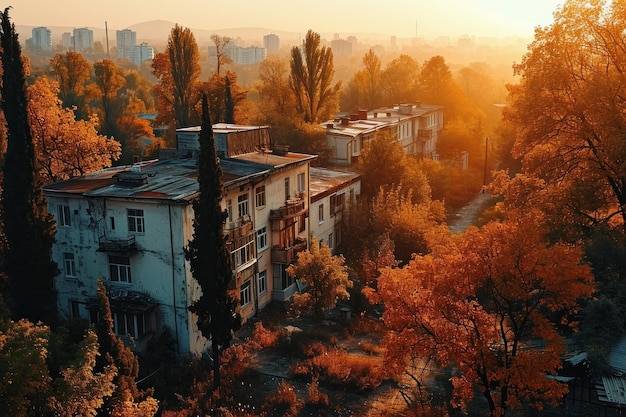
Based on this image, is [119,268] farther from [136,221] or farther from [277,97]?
[277,97]

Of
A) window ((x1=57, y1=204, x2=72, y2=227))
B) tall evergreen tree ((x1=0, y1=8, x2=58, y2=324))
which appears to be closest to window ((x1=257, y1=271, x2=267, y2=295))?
window ((x1=57, y1=204, x2=72, y2=227))

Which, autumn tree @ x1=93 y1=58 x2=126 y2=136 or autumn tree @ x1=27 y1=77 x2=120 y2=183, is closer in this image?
autumn tree @ x1=27 y1=77 x2=120 y2=183

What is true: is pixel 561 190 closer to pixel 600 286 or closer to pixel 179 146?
pixel 600 286

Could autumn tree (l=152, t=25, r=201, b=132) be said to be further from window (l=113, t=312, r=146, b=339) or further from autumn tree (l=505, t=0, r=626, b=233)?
autumn tree (l=505, t=0, r=626, b=233)

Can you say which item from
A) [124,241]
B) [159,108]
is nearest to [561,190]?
[124,241]

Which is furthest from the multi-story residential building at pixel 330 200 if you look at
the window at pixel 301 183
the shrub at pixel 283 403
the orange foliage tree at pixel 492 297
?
the orange foliage tree at pixel 492 297

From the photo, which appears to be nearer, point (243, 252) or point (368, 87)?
point (243, 252)

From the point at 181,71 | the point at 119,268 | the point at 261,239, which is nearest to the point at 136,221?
the point at 119,268

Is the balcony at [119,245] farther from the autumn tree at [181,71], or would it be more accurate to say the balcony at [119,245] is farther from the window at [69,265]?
the autumn tree at [181,71]
